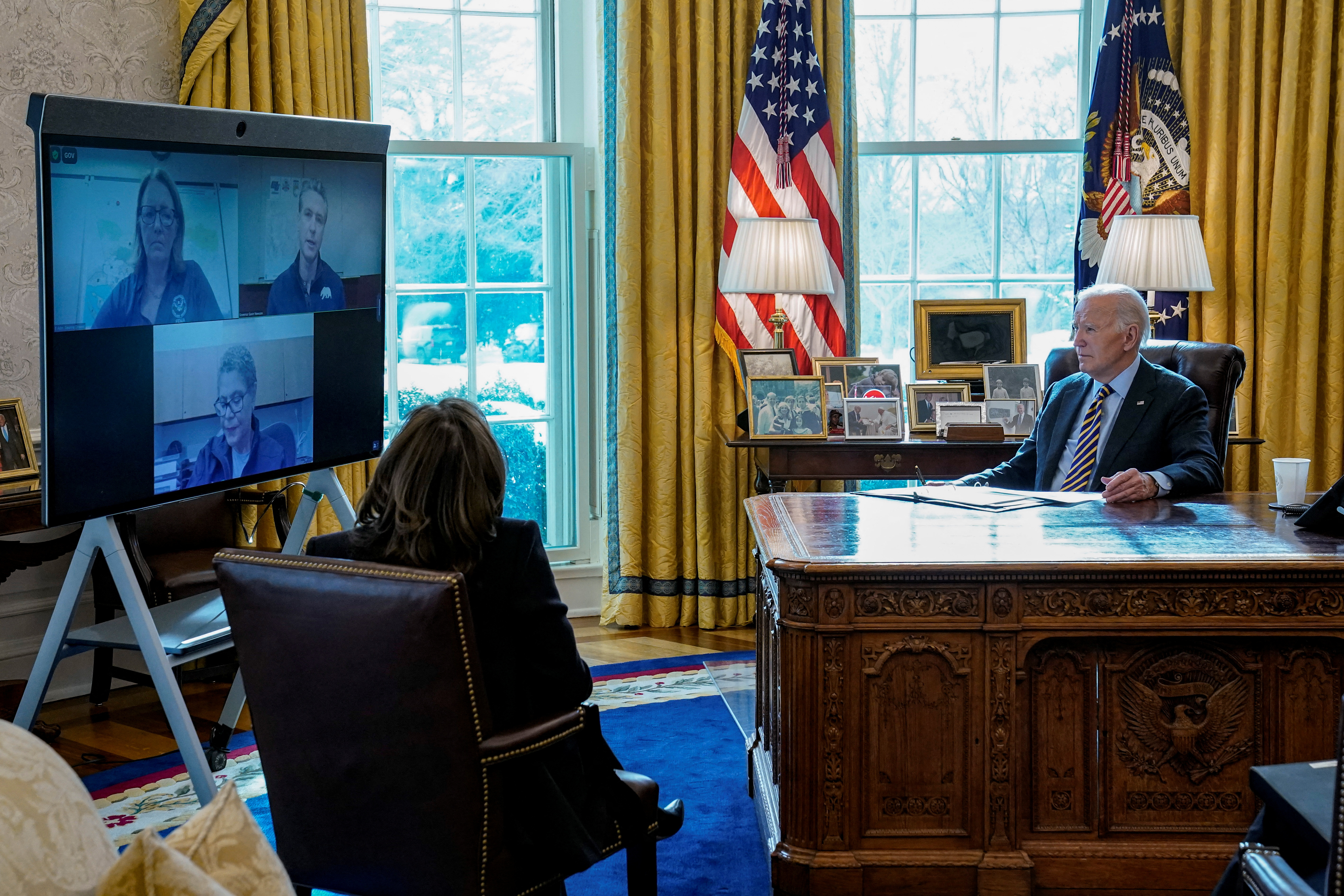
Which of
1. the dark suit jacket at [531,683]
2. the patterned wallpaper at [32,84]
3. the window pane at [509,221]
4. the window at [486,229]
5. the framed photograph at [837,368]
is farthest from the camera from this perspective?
the window pane at [509,221]

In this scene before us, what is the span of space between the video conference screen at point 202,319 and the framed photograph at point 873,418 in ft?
5.86

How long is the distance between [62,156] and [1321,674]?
2.85m

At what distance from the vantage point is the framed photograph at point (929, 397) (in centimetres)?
469

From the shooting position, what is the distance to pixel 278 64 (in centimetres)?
440

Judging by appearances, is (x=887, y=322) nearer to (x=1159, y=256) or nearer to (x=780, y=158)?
(x=780, y=158)

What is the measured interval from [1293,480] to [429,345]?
3.26 meters

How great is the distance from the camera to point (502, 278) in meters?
5.14

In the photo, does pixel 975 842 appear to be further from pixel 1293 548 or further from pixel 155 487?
pixel 155 487

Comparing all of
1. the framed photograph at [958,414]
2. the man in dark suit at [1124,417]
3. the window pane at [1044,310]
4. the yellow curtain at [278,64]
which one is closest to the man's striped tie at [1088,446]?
the man in dark suit at [1124,417]

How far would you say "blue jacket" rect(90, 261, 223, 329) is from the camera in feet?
8.99

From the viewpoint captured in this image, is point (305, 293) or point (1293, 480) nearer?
point (1293, 480)

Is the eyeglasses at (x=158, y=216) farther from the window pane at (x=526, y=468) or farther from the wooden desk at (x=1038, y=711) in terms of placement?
the window pane at (x=526, y=468)

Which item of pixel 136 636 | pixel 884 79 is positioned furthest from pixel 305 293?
pixel 884 79

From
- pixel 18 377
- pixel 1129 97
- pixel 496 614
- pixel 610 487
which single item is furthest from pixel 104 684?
pixel 1129 97
